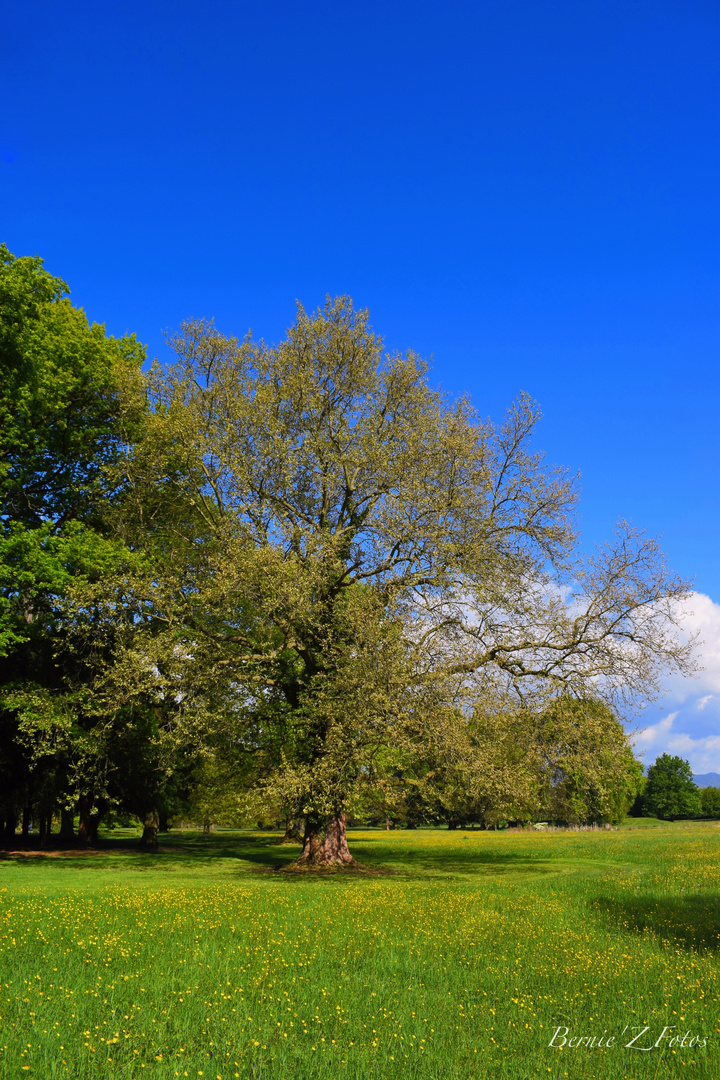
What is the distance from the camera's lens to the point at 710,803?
13025cm

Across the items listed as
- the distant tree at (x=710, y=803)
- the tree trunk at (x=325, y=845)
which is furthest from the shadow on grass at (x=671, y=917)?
the distant tree at (x=710, y=803)

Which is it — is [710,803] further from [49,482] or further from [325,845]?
[49,482]

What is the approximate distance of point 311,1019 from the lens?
9.05 metres

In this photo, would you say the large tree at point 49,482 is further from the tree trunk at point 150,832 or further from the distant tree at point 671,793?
the distant tree at point 671,793

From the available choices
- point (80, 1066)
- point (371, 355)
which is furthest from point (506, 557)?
point (80, 1066)

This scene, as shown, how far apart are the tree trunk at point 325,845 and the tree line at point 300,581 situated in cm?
9

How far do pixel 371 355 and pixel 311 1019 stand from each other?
2503 centimetres

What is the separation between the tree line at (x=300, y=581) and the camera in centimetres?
2445

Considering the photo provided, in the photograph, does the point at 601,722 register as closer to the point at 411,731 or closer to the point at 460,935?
the point at 411,731

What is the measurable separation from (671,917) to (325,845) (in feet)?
51.8

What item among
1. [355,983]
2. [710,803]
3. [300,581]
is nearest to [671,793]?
[710,803]

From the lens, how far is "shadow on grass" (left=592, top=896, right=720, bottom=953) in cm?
1383

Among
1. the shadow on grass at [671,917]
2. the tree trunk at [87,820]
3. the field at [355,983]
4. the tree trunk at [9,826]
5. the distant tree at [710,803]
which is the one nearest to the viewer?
the field at [355,983]

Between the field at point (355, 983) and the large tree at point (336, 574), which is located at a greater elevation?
the large tree at point (336, 574)
